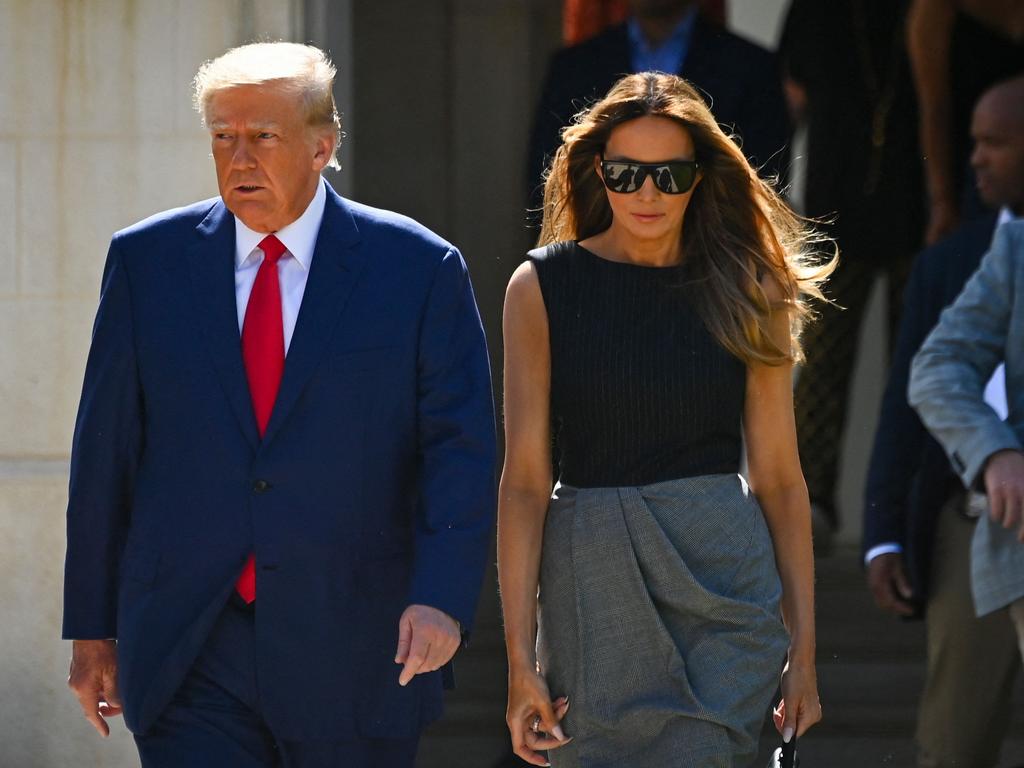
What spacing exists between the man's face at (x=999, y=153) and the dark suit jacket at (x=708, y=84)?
1.96 feet

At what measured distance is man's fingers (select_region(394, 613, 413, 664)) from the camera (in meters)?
3.74

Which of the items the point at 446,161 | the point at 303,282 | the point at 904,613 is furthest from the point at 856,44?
the point at 303,282

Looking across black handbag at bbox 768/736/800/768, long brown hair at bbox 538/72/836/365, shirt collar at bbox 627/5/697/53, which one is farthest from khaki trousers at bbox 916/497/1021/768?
shirt collar at bbox 627/5/697/53

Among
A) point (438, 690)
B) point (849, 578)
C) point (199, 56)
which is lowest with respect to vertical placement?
point (849, 578)

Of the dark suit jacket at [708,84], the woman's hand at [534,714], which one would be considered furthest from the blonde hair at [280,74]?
the dark suit jacket at [708,84]

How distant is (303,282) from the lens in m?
4.01

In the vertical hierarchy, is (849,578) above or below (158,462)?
below

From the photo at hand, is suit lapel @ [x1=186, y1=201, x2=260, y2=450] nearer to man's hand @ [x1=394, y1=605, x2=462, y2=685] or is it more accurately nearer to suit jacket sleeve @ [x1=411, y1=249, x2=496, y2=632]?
suit jacket sleeve @ [x1=411, y1=249, x2=496, y2=632]

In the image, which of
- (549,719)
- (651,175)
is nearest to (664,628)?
(549,719)

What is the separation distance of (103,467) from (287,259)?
570 millimetres

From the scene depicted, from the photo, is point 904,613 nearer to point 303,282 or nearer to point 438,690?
point 438,690

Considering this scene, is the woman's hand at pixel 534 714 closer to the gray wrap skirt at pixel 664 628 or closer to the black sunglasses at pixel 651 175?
the gray wrap skirt at pixel 664 628

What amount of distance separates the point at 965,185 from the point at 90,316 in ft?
9.12

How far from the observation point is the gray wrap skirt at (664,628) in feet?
12.3
